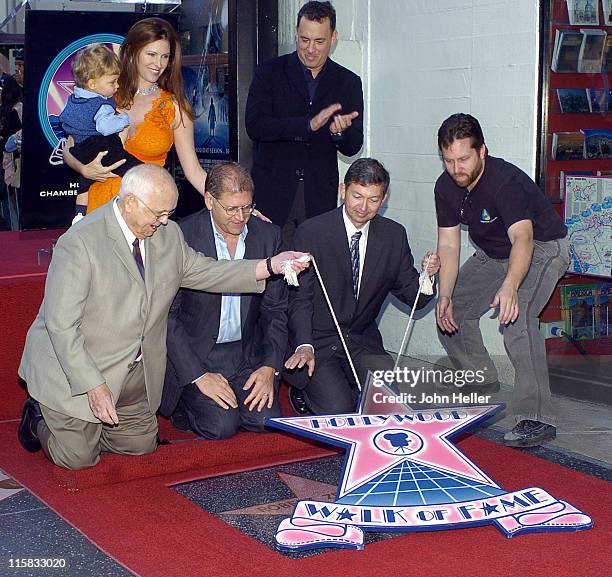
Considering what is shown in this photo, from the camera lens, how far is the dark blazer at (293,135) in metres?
4.95

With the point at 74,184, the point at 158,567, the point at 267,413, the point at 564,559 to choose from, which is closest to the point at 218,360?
the point at 267,413

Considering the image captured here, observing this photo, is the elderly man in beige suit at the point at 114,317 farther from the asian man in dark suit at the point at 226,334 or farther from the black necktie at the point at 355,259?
the black necktie at the point at 355,259

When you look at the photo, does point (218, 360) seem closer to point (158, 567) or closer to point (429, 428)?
point (429, 428)

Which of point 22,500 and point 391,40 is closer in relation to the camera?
point 22,500

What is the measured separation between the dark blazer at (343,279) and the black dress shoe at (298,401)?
0.25 meters

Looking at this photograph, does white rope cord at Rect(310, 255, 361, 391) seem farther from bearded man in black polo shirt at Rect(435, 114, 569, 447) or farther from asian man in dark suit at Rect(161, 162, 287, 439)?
bearded man in black polo shirt at Rect(435, 114, 569, 447)

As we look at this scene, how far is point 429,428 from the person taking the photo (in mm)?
3781

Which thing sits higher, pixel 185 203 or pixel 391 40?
pixel 391 40

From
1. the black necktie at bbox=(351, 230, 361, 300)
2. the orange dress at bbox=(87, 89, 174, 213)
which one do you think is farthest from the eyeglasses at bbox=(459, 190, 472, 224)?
the orange dress at bbox=(87, 89, 174, 213)

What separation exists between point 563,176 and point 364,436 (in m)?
1.97

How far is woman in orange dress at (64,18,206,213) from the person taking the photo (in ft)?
14.2

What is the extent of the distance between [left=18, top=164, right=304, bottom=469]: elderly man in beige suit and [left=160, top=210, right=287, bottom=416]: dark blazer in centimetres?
20

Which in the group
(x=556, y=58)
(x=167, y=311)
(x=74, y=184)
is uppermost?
(x=556, y=58)

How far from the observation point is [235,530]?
3.35m
